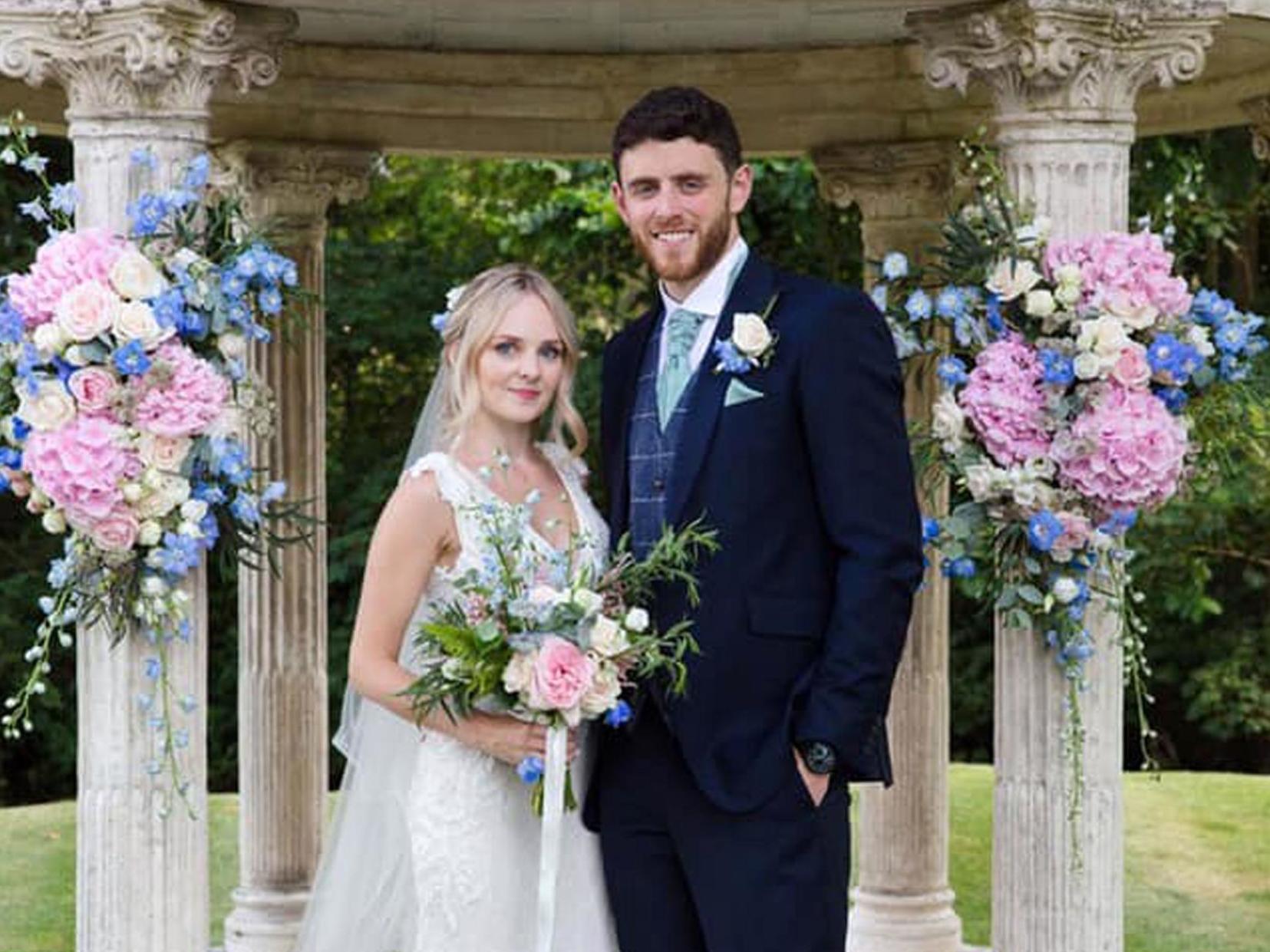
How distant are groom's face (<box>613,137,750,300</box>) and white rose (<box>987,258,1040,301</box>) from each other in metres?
1.50

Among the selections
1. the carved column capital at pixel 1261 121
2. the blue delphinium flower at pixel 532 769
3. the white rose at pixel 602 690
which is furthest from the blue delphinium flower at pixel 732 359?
the carved column capital at pixel 1261 121

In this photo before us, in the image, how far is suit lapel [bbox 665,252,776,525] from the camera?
7805 millimetres

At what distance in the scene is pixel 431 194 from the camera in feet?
90.2

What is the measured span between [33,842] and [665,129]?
11.6 meters

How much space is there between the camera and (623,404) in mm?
8273

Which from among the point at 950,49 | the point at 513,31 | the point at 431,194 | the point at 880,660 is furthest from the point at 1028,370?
the point at 431,194

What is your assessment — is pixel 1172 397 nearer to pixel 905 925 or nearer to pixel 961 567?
pixel 961 567

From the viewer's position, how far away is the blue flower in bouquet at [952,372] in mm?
9039

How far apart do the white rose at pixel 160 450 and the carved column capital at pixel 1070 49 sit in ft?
10.1

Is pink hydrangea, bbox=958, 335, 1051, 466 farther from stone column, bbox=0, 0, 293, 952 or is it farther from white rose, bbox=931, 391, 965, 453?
stone column, bbox=0, 0, 293, 952

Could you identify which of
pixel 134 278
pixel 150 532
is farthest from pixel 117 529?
pixel 134 278

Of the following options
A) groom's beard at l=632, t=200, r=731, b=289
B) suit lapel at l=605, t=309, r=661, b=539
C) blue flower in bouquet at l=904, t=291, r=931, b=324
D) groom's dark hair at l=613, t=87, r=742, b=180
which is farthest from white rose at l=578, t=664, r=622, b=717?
blue flower in bouquet at l=904, t=291, r=931, b=324

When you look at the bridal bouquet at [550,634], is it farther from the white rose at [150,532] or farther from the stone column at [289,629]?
the stone column at [289,629]

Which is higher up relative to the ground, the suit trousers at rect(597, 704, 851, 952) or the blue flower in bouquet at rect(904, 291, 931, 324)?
the blue flower in bouquet at rect(904, 291, 931, 324)
